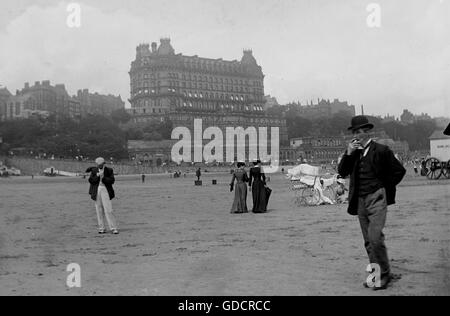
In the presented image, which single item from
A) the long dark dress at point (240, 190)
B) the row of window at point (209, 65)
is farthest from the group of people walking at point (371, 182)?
the row of window at point (209, 65)

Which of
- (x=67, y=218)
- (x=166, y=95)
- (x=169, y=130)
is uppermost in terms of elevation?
(x=166, y=95)

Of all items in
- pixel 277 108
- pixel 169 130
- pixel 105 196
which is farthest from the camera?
pixel 277 108

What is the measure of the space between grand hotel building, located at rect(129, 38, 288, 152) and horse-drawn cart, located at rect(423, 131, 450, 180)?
97.0m

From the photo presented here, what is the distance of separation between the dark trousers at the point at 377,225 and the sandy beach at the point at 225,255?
12.4 inches

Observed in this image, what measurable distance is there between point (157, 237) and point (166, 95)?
133 meters

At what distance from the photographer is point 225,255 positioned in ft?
28.0

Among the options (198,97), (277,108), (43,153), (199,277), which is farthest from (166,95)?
(199,277)

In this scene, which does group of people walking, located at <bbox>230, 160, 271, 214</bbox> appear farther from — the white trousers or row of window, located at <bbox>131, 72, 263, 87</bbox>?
row of window, located at <bbox>131, 72, 263, 87</bbox>

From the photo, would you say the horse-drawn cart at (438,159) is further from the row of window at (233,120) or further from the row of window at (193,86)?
the row of window at (193,86)

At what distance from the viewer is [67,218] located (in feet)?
51.6

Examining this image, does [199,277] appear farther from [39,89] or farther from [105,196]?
[39,89]

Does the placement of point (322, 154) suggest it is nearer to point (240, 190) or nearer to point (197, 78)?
point (197, 78)

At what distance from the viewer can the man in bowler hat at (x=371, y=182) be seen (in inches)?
248

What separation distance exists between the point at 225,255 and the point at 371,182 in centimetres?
290
